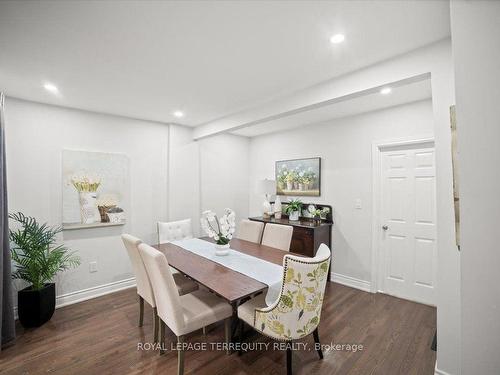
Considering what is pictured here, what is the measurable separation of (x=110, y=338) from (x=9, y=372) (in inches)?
26.7

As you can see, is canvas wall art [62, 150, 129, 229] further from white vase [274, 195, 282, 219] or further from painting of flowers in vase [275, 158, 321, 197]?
painting of flowers in vase [275, 158, 321, 197]

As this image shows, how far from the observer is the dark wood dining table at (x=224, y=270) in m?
1.71

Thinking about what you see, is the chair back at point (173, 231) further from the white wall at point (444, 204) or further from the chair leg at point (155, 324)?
the white wall at point (444, 204)

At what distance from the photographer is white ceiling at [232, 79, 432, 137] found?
2516 mm

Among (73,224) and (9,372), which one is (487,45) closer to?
(9,372)

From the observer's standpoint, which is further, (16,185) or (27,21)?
(16,185)

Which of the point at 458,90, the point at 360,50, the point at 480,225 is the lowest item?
the point at 480,225

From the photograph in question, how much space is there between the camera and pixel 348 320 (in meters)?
2.52

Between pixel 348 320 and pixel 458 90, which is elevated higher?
pixel 458 90

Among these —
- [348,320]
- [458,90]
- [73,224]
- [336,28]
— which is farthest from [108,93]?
[348,320]

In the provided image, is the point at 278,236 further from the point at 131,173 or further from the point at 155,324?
the point at 131,173

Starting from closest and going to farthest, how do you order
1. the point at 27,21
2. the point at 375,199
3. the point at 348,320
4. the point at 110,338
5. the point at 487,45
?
the point at 487,45 → the point at 27,21 → the point at 110,338 → the point at 348,320 → the point at 375,199

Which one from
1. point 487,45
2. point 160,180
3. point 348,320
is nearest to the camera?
point 487,45

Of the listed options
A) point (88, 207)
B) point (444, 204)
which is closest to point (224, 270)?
point (444, 204)
